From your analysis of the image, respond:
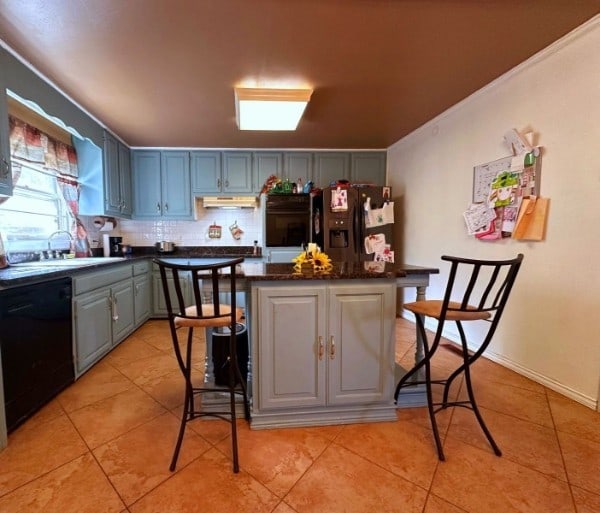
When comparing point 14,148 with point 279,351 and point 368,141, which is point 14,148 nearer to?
point 279,351

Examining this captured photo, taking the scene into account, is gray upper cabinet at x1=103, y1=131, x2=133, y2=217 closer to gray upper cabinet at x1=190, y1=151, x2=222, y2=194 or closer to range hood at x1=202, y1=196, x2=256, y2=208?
gray upper cabinet at x1=190, y1=151, x2=222, y2=194

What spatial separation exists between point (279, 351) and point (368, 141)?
326 centimetres

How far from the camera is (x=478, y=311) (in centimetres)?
157

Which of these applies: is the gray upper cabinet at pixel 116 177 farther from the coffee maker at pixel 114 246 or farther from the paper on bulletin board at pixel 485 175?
the paper on bulletin board at pixel 485 175

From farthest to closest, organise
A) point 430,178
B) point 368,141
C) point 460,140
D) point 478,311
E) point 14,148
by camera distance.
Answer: point 368,141 → point 430,178 → point 460,140 → point 14,148 → point 478,311

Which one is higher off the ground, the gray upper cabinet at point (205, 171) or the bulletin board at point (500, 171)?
the gray upper cabinet at point (205, 171)

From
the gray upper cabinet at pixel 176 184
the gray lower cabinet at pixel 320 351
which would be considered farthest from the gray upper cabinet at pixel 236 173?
the gray lower cabinet at pixel 320 351

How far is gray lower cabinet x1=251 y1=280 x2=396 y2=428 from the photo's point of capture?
170cm

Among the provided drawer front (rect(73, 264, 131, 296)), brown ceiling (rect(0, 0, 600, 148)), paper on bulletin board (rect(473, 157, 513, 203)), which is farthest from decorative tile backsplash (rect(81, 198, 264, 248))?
paper on bulletin board (rect(473, 157, 513, 203))

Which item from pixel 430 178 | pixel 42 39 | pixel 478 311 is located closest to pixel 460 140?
pixel 430 178

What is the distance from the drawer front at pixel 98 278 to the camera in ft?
7.48

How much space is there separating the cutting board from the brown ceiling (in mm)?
1047

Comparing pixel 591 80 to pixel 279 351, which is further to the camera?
pixel 591 80

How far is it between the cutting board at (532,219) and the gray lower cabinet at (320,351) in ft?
4.30
